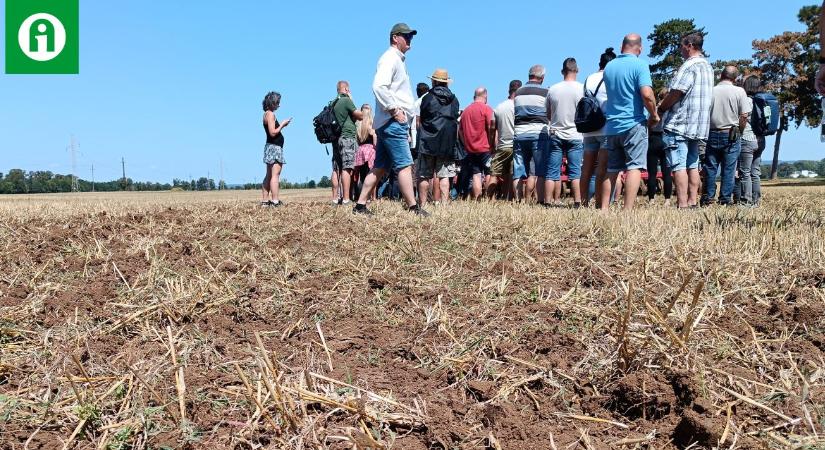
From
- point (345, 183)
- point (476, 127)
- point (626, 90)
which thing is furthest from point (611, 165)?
point (345, 183)

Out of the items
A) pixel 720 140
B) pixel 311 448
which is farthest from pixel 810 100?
pixel 311 448

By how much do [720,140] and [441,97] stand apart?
147 inches

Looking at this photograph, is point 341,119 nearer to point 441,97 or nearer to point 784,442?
point 441,97

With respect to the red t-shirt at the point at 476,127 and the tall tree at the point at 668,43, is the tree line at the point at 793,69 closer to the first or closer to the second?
the tall tree at the point at 668,43

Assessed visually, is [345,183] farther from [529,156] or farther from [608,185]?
[608,185]

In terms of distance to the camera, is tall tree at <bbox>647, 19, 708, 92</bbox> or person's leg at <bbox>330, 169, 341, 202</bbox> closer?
person's leg at <bbox>330, 169, 341, 202</bbox>

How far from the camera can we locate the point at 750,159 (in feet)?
28.6

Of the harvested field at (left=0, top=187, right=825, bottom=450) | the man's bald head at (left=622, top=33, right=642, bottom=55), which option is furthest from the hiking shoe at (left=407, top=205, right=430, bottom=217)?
the man's bald head at (left=622, top=33, right=642, bottom=55)

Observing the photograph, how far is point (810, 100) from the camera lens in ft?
111

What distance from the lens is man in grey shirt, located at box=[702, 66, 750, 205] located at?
25.9 feet

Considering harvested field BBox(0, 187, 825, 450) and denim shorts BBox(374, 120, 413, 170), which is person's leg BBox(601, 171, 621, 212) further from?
harvested field BBox(0, 187, 825, 450)

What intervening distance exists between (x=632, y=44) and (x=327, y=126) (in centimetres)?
431

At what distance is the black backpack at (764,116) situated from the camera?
8.43 m

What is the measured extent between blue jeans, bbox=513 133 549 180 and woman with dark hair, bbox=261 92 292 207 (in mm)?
3334
